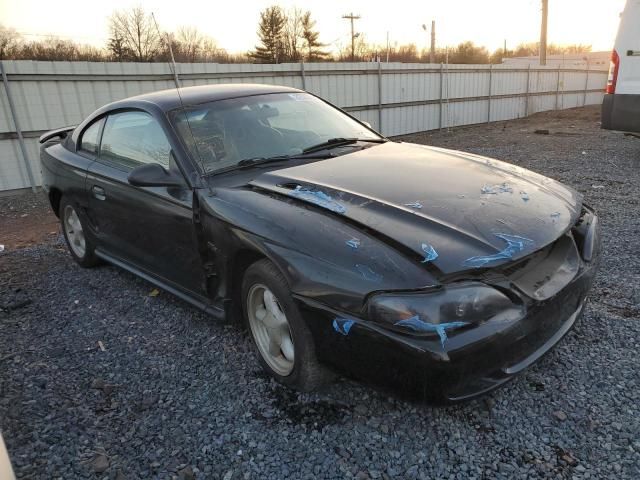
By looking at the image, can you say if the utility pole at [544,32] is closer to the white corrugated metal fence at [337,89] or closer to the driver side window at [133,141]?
the white corrugated metal fence at [337,89]

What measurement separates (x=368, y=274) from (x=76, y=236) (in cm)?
360

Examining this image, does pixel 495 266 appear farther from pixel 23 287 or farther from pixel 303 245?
pixel 23 287

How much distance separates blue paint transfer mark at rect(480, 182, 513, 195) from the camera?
8.25 feet

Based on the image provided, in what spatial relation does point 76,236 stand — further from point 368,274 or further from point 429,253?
point 429,253

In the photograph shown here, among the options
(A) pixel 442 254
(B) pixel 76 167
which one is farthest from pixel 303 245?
(B) pixel 76 167

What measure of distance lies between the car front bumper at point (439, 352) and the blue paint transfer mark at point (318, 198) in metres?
0.49

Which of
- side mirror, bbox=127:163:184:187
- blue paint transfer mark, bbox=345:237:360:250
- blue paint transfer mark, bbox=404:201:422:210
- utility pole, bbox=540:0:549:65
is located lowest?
blue paint transfer mark, bbox=345:237:360:250

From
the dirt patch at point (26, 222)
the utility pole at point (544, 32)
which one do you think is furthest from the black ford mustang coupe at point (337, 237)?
the utility pole at point (544, 32)

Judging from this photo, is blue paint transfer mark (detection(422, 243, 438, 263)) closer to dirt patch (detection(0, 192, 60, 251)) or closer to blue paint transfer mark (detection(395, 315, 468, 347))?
blue paint transfer mark (detection(395, 315, 468, 347))

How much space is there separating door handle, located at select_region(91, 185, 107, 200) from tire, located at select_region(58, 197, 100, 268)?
52 centimetres

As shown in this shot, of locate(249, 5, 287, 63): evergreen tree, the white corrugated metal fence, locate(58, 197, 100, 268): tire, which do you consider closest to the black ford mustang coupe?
locate(58, 197, 100, 268): tire

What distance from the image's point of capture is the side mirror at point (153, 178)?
282 cm

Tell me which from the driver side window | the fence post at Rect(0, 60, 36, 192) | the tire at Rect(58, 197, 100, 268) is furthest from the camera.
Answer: the fence post at Rect(0, 60, 36, 192)

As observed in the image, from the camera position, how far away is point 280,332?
250cm
